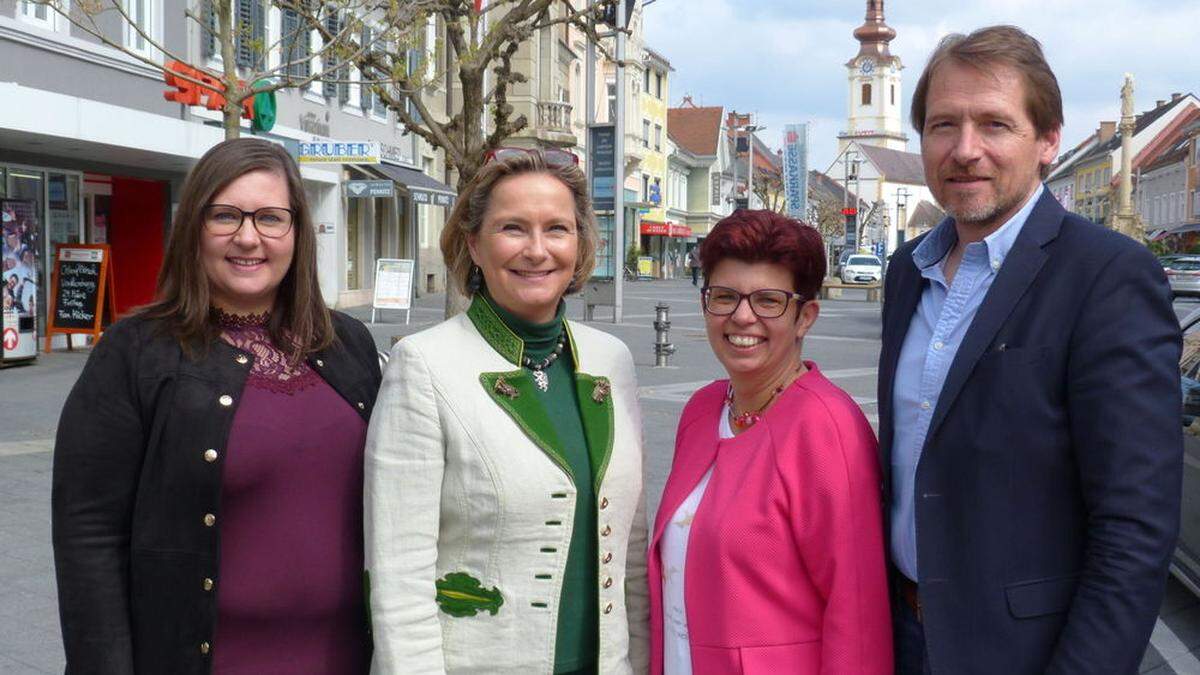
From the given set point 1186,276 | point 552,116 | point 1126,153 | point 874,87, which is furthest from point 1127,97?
point 874,87

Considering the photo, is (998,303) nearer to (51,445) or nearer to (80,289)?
(51,445)

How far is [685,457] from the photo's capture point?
2.78 meters

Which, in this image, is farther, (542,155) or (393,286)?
(393,286)

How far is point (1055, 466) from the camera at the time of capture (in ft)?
7.03

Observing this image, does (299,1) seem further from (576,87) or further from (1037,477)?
(576,87)

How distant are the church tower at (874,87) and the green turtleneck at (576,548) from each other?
489 feet

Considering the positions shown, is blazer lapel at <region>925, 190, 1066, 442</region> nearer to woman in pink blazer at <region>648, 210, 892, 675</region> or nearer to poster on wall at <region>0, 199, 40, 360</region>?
woman in pink blazer at <region>648, 210, 892, 675</region>

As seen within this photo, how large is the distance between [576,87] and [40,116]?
38.3 meters

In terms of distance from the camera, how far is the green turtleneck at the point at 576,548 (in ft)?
8.39

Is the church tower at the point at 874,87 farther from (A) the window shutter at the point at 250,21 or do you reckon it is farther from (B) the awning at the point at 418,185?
(A) the window shutter at the point at 250,21

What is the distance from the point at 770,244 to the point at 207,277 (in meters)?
1.18

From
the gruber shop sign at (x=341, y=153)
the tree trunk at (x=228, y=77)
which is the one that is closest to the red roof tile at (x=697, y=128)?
the gruber shop sign at (x=341, y=153)

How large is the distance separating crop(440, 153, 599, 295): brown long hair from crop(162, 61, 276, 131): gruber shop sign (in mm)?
10027

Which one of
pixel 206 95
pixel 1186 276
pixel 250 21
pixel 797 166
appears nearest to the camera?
pixel 206 95
